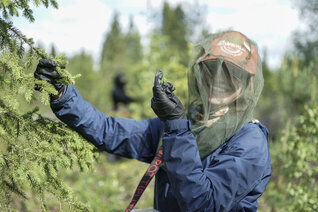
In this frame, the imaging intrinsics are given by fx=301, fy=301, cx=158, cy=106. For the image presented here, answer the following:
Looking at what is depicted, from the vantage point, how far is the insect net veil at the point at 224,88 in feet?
6.27

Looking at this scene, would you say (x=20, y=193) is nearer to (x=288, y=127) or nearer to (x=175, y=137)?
(x=175, y=137)

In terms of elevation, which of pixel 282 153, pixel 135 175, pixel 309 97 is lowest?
pixel 135 175

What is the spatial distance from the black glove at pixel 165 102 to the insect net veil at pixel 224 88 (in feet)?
1.05

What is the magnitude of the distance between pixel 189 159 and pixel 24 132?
Result: 0.93 meters

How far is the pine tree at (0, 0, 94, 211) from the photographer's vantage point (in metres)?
1.52

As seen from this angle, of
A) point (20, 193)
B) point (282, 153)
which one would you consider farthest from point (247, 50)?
point (282, 153)

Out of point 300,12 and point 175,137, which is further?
point 300,12

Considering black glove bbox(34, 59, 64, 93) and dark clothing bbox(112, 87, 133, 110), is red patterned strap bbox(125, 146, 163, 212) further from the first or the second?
dark clothing bbox(112, 87, 133, 110)

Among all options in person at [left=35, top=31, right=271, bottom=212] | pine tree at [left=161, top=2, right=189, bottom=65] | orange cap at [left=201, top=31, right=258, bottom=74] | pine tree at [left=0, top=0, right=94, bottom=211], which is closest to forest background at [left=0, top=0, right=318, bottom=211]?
pine tree at [left=0, top=0, right=94, bottom=211]

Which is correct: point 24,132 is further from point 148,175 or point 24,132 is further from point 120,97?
point 120,97

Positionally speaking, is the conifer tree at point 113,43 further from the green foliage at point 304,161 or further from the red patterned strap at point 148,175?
the red patterned strap at point 148,175

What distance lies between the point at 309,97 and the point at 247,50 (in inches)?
121

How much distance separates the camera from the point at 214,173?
1.62 m

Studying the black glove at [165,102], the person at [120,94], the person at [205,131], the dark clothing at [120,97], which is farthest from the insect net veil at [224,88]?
the dark clothing at [120,97]
